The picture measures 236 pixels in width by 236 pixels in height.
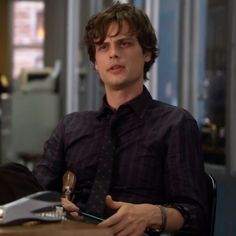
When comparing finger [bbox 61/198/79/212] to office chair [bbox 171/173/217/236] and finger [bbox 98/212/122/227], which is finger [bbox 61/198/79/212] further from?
office chair [bbox 171/173/217/236]

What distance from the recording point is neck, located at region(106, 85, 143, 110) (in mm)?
Result: 1815

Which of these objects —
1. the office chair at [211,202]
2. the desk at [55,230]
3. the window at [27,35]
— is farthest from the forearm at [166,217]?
the window at [27,35]

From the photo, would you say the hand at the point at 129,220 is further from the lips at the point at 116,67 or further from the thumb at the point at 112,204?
the lips at the point at 116,67

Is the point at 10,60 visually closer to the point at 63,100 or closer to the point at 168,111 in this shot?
the point at 63,100

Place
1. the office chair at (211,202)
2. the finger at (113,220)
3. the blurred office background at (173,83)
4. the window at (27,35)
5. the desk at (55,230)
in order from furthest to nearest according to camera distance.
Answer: the window at (27,35) → the blurred office background at (173,83) → the office chair at (211,202) → the finger at (113,220) → the desk at (55,230)

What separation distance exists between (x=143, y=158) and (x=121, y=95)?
0.20m

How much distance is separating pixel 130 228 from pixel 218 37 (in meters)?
2.22

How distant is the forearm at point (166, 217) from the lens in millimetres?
1552

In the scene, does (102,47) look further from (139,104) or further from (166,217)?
(166,217)

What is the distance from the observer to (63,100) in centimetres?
654

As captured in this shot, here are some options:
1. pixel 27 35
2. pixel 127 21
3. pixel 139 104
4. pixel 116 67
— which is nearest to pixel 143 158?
pixel 139 104

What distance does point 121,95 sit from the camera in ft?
5.96

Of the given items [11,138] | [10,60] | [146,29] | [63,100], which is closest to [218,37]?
[146,29]

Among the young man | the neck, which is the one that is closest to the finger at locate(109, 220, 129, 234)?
the young man
